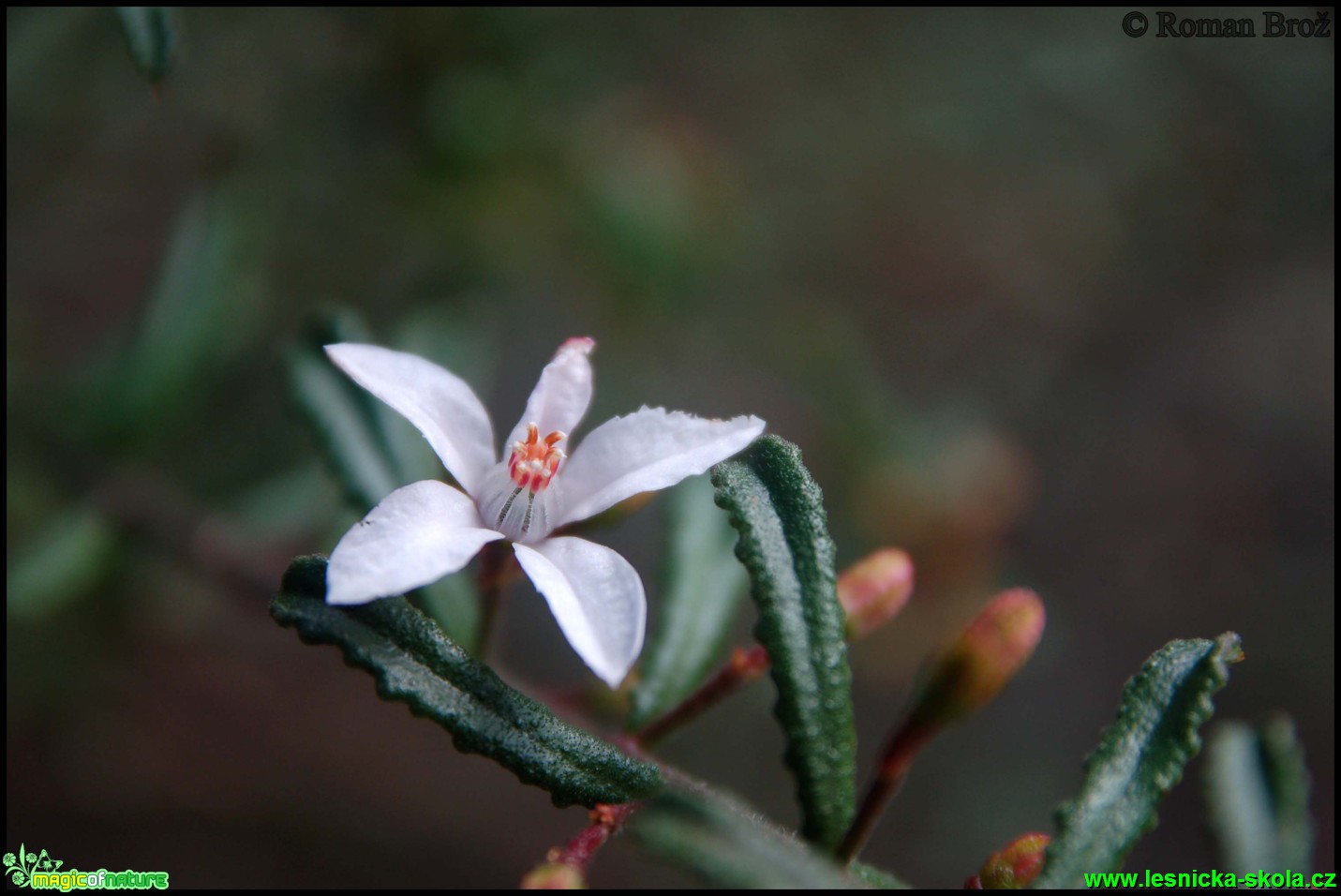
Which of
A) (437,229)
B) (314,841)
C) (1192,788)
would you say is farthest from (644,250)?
(1192,788)

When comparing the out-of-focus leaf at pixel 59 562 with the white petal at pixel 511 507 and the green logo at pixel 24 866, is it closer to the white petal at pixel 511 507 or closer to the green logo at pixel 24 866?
the green logo at pixel 24 866

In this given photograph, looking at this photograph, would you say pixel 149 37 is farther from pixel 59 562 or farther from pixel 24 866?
pixel 59 562

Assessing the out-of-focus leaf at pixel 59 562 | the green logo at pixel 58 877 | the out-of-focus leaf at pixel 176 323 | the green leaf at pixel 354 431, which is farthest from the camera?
the out-of-focus leaf at pixel 176 323

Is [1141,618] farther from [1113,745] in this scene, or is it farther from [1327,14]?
[1113,745]

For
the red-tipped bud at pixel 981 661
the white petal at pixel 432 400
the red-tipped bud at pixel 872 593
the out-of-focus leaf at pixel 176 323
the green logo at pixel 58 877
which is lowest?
the green logo at pixel 58 877

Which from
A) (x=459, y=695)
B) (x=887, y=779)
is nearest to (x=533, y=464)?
(x=459, y=695)

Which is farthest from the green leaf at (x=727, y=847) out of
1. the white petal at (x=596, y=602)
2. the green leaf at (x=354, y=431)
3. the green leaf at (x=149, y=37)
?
the green leaf at (x=149, y=37)
